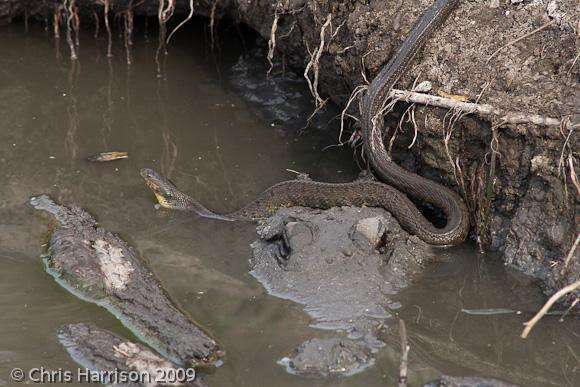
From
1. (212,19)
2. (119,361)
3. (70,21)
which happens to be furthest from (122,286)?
(70,21)

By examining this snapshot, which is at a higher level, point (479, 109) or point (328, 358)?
point (479, 109)

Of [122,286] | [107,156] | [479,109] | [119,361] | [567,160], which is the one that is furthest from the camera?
[107,156]

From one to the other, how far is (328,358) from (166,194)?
2.89m

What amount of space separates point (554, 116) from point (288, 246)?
2268mm

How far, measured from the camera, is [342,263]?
6617 millimetres

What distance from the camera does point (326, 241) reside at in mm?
6754

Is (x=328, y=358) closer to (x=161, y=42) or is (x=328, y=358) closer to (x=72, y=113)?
(x=72, y=113)

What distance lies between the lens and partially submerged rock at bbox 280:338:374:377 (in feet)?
18.3

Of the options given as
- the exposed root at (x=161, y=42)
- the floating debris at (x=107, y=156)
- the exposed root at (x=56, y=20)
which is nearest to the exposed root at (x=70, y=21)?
the exposed root at (x=56, y=20)

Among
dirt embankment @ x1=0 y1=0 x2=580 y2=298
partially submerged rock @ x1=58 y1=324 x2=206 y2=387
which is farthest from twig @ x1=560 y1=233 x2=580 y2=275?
partially submerged rock @ x1=58 y1=324 x2=206 y2=387

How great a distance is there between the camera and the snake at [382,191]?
7113 mm

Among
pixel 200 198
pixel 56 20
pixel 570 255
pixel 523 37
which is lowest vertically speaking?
pixel 200 198

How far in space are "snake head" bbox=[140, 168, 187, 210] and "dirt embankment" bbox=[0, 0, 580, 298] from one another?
164cm

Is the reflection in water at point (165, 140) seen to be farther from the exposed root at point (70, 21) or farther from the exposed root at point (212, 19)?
the exposed root at point (70, 21)
